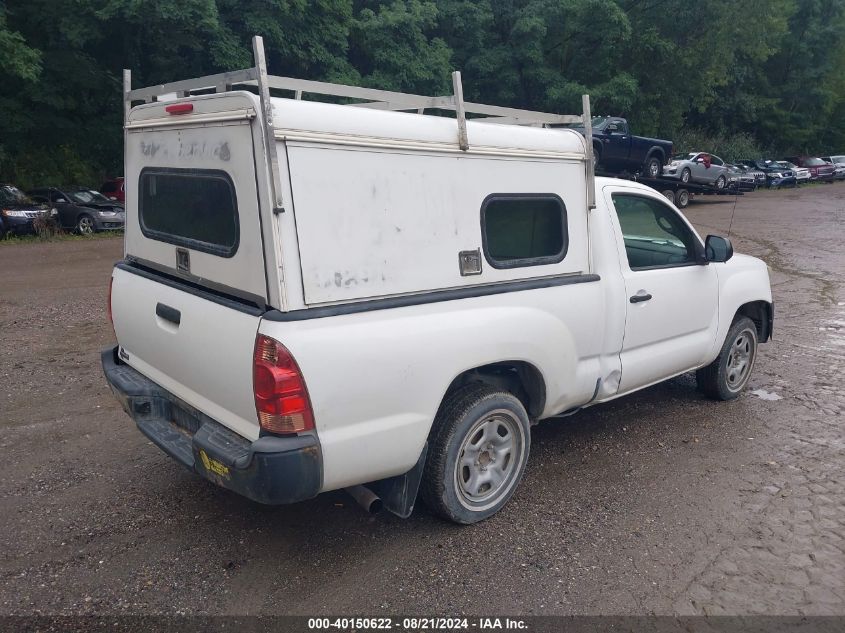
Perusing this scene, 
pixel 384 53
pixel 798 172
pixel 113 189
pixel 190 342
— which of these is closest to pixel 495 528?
pixel 190 342

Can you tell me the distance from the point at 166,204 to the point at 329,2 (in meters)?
21.9

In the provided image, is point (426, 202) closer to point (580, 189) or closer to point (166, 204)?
point (580, 189)

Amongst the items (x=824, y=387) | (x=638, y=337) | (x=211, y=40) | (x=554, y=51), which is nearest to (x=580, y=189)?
(x=638, y=337)

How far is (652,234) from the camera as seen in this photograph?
5.27 meters

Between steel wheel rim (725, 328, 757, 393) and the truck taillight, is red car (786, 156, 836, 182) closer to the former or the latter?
steel wheel rim (725, 328, 757, 393)

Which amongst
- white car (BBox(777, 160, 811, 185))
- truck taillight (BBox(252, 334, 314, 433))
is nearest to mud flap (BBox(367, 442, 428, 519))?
truck taillight (BBox(252, 334, 314, 433))

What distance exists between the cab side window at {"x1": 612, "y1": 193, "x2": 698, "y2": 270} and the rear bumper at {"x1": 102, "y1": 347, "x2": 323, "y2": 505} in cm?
263

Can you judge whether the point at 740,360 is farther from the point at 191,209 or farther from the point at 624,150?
the point at 624,150

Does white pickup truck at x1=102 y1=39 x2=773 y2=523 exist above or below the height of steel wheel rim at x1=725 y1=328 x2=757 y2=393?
above

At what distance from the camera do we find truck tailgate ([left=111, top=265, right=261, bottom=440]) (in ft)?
10.5

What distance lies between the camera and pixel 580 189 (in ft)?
14.1

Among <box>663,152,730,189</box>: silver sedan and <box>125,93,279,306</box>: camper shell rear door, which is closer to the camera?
<box>125,93,279,306</box>: camper shell rear door

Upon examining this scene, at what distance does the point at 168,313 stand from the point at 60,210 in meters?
17.5

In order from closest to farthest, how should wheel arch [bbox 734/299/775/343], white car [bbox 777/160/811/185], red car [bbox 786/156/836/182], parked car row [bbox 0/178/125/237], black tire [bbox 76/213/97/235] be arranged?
wheel arch [bbox 734/299/775/343]
parked car row [bbox 0/178/125/237]
black tire [bbox 76/213/97/235]
white car [bbox 777/160/811/185]
red car [bbox 786/156/836/182]
